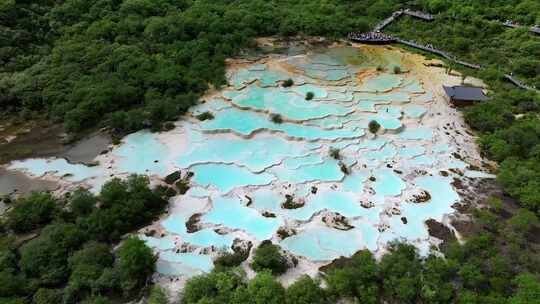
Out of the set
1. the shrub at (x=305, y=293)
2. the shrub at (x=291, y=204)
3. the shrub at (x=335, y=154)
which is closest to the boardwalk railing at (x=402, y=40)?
the shrub at (x=335, y=154)

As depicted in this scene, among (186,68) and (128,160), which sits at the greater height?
(186,68)

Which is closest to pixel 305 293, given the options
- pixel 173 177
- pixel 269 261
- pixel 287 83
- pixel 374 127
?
pixel 269 261

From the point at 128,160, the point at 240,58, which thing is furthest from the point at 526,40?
the point at 128,160

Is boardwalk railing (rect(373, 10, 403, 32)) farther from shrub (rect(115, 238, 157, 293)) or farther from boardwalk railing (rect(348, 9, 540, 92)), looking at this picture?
shrub (rect(115, 238, 157, 293))

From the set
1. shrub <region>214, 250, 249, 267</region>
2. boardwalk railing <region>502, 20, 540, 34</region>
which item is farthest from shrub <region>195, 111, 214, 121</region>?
boardwalk railing <region>502, 20, 540, 34</region>

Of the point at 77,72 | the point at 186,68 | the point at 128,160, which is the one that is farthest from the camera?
the point at 186,68

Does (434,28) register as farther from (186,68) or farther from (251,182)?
(251,182)

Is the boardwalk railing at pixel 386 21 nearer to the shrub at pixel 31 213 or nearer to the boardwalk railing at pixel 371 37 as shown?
the boardwalk railing at pixel 371 37
